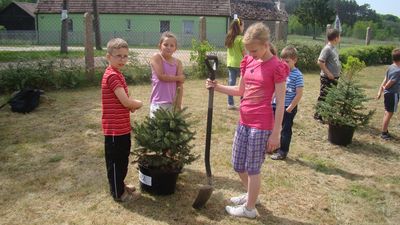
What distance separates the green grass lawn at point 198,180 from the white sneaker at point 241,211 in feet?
0.20

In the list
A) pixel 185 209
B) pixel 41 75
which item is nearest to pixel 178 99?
pixel 185 209

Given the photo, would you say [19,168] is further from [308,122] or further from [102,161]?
[308,122]

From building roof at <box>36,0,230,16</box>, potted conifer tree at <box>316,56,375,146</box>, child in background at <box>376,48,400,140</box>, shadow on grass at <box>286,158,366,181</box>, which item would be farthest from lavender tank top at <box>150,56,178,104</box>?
building roof at <box>36,0,230,16</box>

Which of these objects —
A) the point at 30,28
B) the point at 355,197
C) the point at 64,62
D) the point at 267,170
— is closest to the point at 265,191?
the point at 267,170

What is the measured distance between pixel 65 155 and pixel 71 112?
246cm

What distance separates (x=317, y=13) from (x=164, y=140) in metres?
48.0

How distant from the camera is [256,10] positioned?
36469mm

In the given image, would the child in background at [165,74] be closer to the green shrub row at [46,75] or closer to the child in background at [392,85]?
the child in background at [392,85]

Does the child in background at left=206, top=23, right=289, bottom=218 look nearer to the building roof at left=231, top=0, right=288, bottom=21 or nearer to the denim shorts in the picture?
the denim shorts

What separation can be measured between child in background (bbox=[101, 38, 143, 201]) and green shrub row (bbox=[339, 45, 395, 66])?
1497 cm

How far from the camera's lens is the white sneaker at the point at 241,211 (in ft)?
12.2

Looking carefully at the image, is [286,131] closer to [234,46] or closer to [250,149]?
[250,149]

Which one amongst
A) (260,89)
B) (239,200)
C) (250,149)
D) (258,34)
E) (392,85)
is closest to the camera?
(258,34)

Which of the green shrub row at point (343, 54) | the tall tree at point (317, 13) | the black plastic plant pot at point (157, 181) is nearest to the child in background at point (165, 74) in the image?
the black plastic plant pot at point (157, 181)
